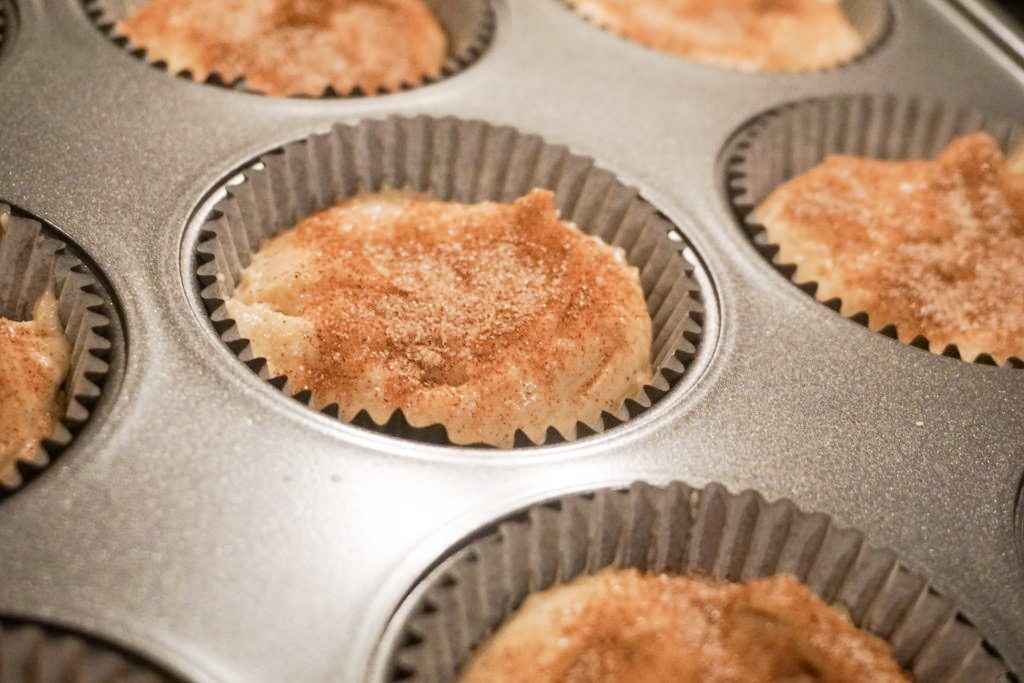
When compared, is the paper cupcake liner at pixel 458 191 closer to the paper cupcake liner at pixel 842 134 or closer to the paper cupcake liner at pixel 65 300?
the paper cupcake liner at pixel 65 300

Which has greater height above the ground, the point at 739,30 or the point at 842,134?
the point at 739,30

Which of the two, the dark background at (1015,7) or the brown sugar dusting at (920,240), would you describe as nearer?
the brown sugar dusting at (920,240)

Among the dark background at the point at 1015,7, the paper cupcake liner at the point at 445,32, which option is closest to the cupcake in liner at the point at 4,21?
the paper cupcake liner at the point at 445,32

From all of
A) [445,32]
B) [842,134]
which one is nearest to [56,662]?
[445,32]

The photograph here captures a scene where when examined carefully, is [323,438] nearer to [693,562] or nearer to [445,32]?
[693,562]

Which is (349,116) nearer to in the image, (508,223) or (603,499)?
(508,223)

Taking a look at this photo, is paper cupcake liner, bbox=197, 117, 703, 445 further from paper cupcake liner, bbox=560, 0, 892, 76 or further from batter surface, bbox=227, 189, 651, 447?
paper cupcake liner, bbox=560, 0, 892, 76

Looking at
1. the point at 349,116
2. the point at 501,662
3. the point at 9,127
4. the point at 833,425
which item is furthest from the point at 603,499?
the point at 9,127
